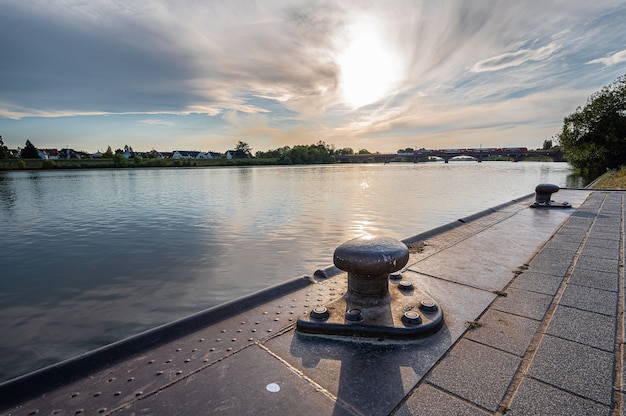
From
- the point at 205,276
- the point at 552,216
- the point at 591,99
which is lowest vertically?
the point at 205,276

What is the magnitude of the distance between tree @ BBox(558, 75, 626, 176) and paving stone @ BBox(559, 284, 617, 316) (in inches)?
1799

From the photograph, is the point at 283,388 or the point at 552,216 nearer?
the point at 283,388

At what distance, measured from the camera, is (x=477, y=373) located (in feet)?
7.66

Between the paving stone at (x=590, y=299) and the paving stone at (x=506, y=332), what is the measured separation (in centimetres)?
76

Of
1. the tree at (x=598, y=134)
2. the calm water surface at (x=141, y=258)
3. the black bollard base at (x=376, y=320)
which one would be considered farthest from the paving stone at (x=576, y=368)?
the tree at (x=598, y=134)

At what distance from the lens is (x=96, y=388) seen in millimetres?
2312

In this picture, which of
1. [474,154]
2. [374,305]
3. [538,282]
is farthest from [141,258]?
[474,154]

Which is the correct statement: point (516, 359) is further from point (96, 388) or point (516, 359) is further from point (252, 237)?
point (252, 237)

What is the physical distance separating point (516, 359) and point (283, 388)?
1.92 metres

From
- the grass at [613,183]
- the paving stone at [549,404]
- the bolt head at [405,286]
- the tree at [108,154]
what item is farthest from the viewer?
the tree at [108,154]

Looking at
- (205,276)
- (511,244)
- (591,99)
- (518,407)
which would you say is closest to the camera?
(518,407)

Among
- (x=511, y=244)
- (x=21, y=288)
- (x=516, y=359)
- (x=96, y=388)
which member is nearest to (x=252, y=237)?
(x=21, y=288)

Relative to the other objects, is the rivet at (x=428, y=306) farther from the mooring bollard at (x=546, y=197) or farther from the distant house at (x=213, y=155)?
the distant house at (x=213, y=155)

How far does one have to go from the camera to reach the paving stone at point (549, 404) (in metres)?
1.96
